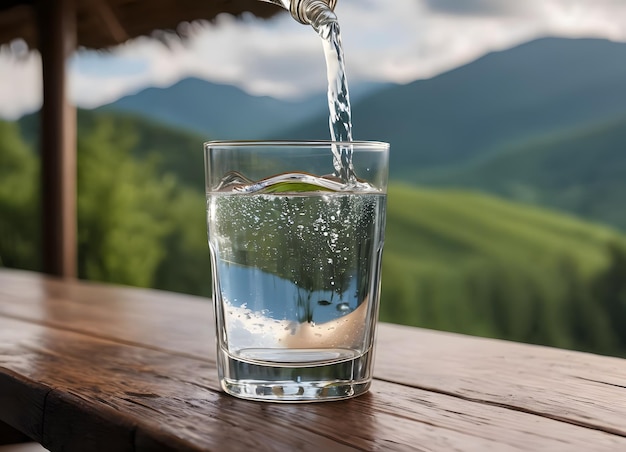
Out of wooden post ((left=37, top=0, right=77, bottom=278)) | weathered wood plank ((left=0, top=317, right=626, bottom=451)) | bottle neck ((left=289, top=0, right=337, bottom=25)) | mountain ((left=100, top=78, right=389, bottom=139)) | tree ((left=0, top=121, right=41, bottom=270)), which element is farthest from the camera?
tree ((left=0, top=121, right=41, bottom=270))

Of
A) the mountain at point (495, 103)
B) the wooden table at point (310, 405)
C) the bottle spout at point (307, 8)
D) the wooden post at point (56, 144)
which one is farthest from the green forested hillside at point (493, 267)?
the bottle spout at point (307, 8)

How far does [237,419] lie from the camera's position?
586mm

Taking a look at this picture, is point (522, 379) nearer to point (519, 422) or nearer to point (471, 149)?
point (519, 422)

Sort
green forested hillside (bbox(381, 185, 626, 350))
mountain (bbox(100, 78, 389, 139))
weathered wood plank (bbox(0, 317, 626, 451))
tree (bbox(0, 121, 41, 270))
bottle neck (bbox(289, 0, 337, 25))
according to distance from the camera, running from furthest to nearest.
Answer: tree (bbox(0, 121, 41, 270)) → mountain (bbox(100, 78, 389, 139)) → green forested hillside (bbox(381, 185, 626, 350)) → bottle neck (bbox(289, 0, 337, 25)) → weathered wood plank (bbox(0, 317, 626, 451))

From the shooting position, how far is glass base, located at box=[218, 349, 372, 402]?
24.7 inches

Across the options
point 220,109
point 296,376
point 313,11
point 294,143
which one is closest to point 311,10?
point 313,11

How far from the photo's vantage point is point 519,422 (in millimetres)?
581

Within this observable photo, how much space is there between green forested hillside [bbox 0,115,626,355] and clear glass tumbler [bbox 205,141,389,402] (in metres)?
3.14

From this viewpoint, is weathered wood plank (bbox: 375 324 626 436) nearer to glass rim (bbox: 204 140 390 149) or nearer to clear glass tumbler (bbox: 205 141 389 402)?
clear glass tumbler (bbox: 205 141 389 402)

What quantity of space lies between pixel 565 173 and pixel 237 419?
3.57m

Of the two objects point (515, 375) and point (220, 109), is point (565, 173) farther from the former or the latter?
point (515, 375)

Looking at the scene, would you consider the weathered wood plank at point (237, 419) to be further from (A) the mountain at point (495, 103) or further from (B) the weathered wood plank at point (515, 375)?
(A) the mountain at point (495, 103)

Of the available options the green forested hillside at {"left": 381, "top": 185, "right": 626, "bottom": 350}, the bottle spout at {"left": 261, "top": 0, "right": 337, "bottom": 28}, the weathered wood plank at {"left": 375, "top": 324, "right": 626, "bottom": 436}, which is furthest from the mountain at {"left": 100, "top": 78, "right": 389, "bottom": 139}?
the bottle spout at {"left": 261, "top": 0, "right": 337, "bottom": 28}

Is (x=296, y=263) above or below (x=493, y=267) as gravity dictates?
above
